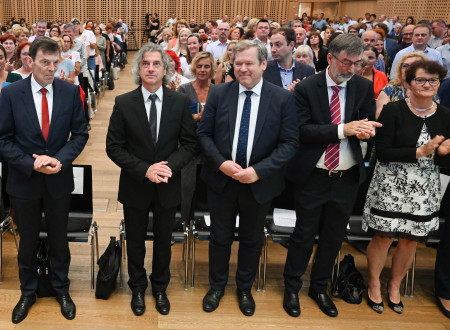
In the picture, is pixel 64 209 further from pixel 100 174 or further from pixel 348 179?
pixel 100 174

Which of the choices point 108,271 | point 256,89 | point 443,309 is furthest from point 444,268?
point 108,271

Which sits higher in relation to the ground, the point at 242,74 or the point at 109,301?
the point at 242,74

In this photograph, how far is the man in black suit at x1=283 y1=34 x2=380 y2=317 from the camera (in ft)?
9.80

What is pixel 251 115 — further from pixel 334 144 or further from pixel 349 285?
pixel 349 285


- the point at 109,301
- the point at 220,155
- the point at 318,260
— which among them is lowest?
the point at 109,301

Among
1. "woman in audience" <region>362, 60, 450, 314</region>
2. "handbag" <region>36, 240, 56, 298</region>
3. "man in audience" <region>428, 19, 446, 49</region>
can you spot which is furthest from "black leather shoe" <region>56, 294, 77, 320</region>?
"man in audience" <region>428, 19, 446, 49</region>

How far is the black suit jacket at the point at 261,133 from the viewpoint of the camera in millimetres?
3025

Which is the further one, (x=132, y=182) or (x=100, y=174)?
(x=100, y=174)

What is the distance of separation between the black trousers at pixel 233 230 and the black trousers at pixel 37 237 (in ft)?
3.34

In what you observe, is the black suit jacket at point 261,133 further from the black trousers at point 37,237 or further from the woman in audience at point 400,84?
the woman in audience at point 400,84

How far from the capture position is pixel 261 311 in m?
3.37

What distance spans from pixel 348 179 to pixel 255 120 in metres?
0.76

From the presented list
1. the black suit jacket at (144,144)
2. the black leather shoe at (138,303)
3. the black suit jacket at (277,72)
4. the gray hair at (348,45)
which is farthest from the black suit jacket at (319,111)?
the black leather shoe at (138,303)

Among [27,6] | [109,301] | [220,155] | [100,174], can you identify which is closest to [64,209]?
[109,301]
